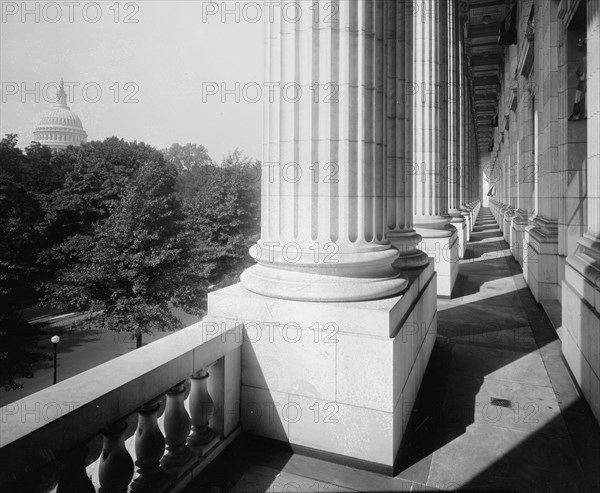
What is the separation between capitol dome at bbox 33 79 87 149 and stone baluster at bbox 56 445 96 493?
487 ft

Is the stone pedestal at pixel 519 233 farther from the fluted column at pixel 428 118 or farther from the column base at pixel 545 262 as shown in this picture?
the fluted column at pixel 428 118

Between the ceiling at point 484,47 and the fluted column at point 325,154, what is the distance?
37127 millimetres

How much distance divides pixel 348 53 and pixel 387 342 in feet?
12.8

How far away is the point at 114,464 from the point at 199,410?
4.95ft

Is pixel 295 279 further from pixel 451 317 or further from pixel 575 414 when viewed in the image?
pixel 451 317

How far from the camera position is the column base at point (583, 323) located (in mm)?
7348

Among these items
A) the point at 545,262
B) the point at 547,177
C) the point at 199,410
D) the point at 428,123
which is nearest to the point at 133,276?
the point at 428,123

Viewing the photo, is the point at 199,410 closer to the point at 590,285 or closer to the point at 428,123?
the point at 590,285

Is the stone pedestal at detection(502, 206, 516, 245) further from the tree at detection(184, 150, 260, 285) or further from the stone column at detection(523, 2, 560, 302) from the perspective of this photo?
the tree at detection(184, 150, 260, 285)

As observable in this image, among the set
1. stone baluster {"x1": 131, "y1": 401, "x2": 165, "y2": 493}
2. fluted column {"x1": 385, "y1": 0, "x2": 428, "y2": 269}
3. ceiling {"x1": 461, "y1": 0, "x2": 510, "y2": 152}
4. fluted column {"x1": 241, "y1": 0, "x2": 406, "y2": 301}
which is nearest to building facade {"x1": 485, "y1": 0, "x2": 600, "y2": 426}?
fluted column {"x1": 385, "y1": 0, "x2": 428, "y2": 269}

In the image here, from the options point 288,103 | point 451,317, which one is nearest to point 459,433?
point 288,103

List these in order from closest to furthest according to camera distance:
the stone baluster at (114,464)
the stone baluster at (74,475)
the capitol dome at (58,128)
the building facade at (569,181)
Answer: the stone baluster at (74,475) < the stone baluster at (114,464) < the building facade at (569,181) < the capitol dome at (58,128)

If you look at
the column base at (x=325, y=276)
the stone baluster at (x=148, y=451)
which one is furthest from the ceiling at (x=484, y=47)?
the stone baluster at (x=148, y=451)

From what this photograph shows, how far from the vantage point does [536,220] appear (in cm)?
1734
